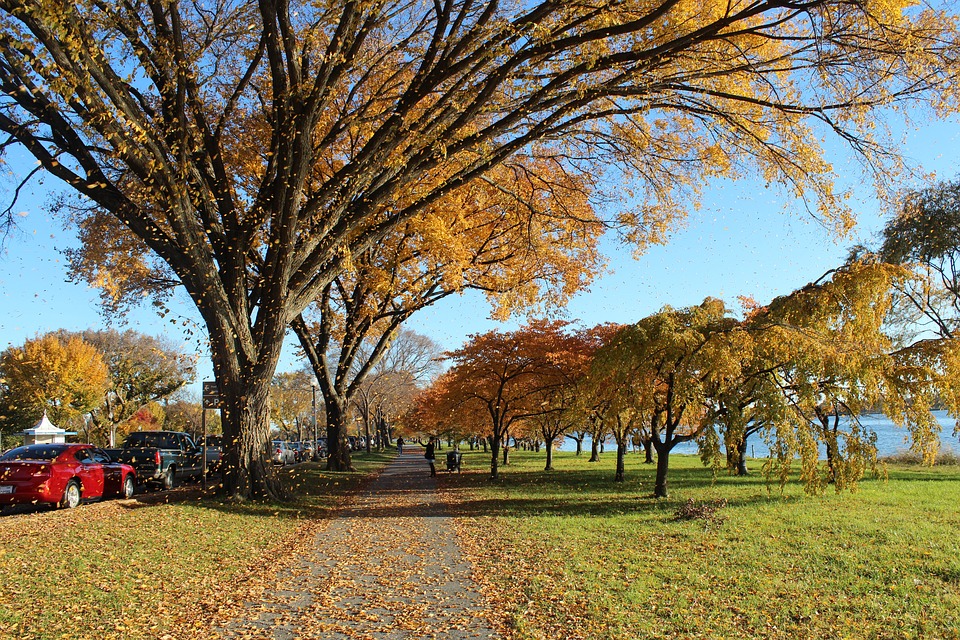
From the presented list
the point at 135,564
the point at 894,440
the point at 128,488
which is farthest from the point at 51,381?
the point at 894,440

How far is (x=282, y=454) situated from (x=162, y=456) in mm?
18181

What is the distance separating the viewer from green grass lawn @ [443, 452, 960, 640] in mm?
5953

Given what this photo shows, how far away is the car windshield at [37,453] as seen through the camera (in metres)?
14.5

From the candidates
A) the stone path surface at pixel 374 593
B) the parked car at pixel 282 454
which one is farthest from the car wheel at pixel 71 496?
the parked car at pixel 282 454

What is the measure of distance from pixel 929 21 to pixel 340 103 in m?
12.3

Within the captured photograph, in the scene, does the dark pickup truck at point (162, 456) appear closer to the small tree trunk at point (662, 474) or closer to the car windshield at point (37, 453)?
the car windshield at point (37, 453)

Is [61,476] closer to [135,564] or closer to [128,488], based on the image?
[128,488]

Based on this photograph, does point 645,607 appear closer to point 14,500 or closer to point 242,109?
point 14,500

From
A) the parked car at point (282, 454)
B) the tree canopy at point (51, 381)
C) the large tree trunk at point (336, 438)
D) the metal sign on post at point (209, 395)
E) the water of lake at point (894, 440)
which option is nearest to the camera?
the metal sign on post at point (209, 395)

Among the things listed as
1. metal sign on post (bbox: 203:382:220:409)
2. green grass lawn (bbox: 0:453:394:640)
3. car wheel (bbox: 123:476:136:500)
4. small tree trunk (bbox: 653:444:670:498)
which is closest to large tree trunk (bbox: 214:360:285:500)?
green grass lawn (bbox: 0:453:394:640)

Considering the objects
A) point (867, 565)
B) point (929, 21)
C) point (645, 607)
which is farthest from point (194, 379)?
point (929, 21)

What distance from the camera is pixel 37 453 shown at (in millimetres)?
14859

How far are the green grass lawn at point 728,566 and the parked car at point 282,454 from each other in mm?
23467

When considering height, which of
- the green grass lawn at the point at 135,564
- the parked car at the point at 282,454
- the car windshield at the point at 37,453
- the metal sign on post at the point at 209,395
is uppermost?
the metal sign on post at the point at 209,395
